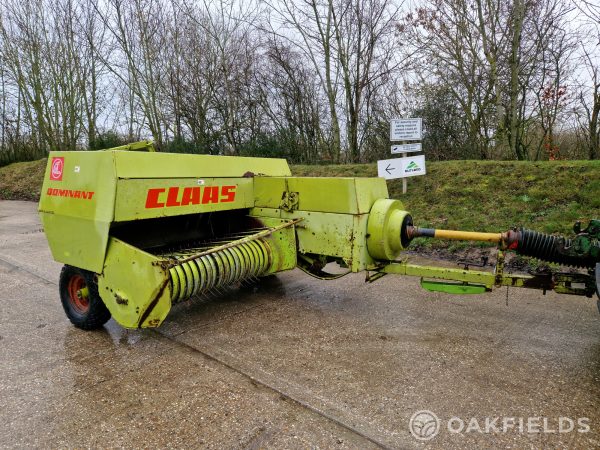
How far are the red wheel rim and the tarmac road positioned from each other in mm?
204

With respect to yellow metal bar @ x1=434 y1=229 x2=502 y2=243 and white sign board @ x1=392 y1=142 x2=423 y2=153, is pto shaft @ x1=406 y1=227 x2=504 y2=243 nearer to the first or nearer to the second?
yellow metal bar @ x1=434 y1=229 x2=502 y2=243

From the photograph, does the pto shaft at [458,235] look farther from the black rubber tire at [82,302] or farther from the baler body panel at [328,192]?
the black rubber tire at [82,302]

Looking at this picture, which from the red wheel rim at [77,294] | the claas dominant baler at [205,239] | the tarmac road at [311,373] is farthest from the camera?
the red wheel rim at [77,294]

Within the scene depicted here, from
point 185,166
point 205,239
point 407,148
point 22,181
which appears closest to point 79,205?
point 185,166

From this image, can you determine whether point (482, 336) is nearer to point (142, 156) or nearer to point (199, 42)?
point (142, 156)

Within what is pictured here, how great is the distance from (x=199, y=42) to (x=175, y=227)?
39.8 ft

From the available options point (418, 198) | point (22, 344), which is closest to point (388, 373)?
point (22, 344)

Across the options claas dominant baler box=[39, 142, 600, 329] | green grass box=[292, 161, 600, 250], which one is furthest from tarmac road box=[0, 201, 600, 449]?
green grass box=[292, 161, 600, 250]

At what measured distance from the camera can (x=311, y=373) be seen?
2918mm

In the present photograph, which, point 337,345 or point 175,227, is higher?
point 175,227

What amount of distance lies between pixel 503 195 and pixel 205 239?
191 inches

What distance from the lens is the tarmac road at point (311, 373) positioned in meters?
2.33

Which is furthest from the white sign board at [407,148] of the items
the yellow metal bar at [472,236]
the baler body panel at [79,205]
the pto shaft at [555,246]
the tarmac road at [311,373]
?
the baler body panel at [79,205]

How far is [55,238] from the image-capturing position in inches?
150
